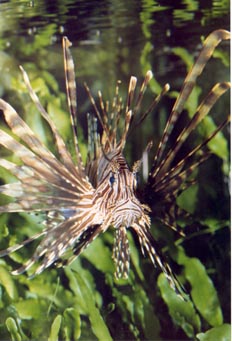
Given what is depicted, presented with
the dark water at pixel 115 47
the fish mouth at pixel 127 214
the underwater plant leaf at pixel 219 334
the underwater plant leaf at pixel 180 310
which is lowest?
the underwater plant leaf at pixel 219 334

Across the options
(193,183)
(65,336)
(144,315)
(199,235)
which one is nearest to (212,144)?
(193,183)

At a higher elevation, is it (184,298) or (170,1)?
(170,1)

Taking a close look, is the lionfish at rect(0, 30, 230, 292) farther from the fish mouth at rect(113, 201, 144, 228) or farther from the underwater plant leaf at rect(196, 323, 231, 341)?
the underwater plant leaf at rect(196, 323, 231, 341)

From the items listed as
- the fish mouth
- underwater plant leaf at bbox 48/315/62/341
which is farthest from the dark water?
underwater plant leaf at bbox 48/315/62/341

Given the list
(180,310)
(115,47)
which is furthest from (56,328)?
(115,47)

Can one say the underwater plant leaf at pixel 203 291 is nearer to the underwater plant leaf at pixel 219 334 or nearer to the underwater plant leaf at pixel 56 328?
the underwater plant leaf at pixel 219 334

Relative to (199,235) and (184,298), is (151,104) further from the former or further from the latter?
(184,298)

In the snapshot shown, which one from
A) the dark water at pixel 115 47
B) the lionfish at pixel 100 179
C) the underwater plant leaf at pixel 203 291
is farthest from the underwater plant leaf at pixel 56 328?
the underwater plant leaf at pixel 203 291
